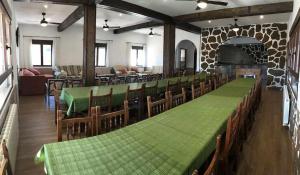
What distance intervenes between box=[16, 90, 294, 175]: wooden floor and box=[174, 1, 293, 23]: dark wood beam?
8.85 ft

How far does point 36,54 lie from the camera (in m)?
10.3

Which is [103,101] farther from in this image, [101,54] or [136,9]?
[101,54]

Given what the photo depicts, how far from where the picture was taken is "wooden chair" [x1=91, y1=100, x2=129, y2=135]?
Result: 75.2 inches

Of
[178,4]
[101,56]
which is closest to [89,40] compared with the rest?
[178,4]

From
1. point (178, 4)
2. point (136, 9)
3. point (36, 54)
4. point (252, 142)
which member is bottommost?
point (252, 142)

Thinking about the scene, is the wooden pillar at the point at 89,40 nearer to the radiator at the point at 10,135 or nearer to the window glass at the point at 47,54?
the radiator at the point at 10,135

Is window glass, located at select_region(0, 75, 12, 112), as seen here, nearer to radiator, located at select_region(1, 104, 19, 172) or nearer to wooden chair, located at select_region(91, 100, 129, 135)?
radiator, located at select_region(1, 104, 19, 172)

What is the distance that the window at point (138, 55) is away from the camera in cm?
1308

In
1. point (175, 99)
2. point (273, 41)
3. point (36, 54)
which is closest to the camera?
point (175, 99)

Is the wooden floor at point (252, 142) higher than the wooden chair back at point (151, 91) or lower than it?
lower

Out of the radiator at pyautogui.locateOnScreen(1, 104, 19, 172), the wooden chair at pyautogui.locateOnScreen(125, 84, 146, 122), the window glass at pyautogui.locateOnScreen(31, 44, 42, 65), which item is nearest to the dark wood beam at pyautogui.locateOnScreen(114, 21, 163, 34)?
the window glass at pyautogui.locateOnScreen(31, 44, 42, 65)

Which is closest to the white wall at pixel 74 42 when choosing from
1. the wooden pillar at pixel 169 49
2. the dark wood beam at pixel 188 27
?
the dark wood beam at pixel 188 27

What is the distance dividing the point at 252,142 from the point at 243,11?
4369mm

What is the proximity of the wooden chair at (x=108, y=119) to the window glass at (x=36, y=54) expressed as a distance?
947cm
